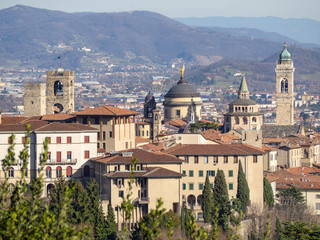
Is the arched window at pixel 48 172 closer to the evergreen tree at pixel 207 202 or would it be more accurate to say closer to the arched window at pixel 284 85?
the evergreen tree at pixel 207 202

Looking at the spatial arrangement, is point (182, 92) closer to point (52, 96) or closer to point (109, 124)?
point (52, 96)

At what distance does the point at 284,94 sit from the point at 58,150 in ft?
220

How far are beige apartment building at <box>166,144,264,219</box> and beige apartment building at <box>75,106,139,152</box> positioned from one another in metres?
5.82

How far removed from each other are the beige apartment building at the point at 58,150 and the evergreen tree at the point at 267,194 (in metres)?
12.1

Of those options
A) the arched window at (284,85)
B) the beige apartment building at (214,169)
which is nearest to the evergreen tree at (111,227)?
the beige apartment building at (214,169)

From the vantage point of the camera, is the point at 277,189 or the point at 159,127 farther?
the point at 159,127

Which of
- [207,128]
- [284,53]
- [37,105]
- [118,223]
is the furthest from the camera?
[284,53]

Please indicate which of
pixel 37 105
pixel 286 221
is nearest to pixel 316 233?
pixel 286 221

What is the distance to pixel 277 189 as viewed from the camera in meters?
73.6

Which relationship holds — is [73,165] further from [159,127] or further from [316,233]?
[159,127]

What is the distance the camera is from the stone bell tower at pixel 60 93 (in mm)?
92562

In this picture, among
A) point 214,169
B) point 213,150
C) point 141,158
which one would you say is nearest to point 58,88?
point 213,150

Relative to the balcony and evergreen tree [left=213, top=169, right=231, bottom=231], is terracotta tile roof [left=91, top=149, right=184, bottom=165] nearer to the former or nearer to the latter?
the balcony

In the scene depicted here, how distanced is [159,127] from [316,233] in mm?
43894
